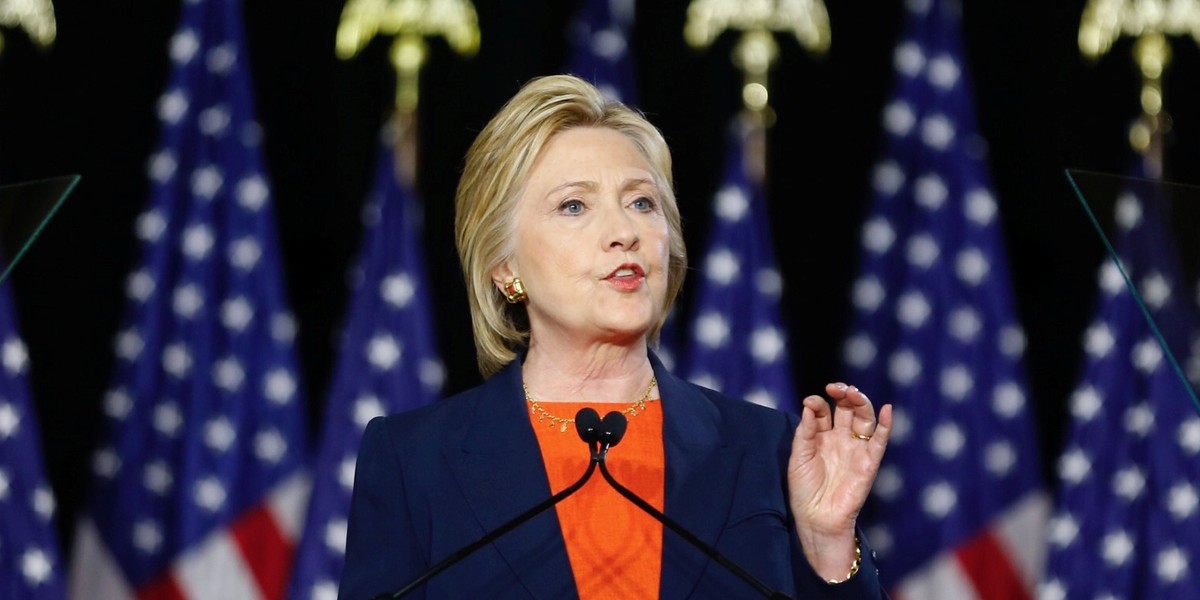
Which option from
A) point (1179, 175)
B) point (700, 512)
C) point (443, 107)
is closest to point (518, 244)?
point (700, 512)

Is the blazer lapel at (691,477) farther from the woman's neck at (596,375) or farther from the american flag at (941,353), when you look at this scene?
the american flag at (941,353)

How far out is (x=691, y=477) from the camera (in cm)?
176

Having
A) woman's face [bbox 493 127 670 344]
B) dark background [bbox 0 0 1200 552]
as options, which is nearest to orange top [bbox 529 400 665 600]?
woman's face [bbox 493 127 670 344]

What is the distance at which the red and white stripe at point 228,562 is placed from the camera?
3.98 metres

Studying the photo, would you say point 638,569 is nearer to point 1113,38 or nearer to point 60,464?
point 60,464

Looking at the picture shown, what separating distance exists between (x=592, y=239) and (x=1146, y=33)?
2.94m

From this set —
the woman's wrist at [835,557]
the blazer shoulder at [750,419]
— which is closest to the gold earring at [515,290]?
the blazer shoulder at [750,419]

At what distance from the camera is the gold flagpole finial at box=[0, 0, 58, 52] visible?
4117mm

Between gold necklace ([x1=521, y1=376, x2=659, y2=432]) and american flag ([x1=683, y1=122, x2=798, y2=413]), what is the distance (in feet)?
7.15

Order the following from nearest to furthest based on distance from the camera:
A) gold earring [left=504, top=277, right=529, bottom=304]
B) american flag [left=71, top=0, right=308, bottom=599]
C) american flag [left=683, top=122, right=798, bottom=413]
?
1. gold earring [left=504, top=277, right=529, bottom=304]
2. american flag [left=71, top=0, right=308, bottom=599]
3. american flag [left=683, top=122, right=798, bottom=413]

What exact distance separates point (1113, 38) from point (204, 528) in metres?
3.03

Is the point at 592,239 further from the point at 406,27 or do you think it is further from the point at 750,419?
the point at 406,27

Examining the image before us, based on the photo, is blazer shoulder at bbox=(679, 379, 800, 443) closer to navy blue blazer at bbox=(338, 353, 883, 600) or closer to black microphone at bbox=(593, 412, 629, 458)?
navy blue blazer at bbox=(338, 353, 883, 600)

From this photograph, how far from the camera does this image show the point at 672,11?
420cm
